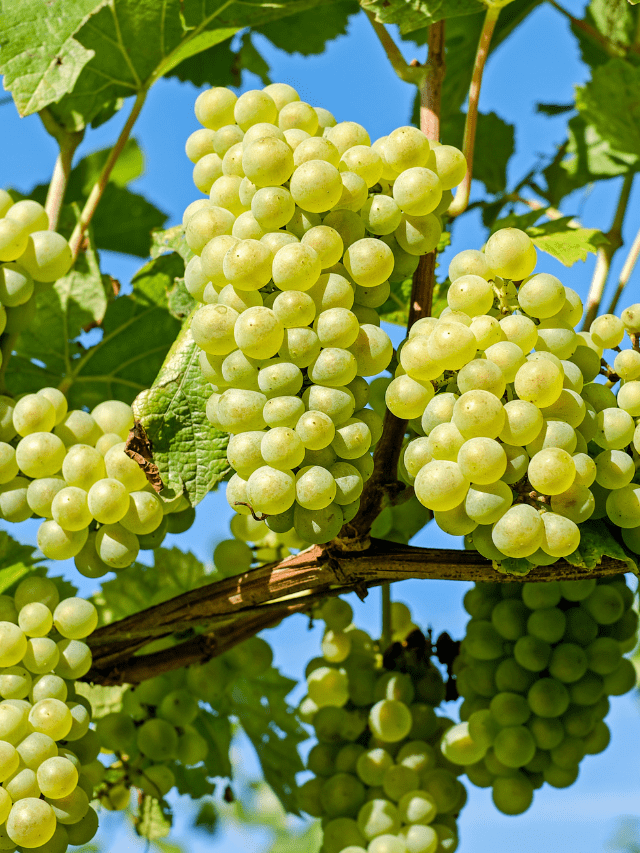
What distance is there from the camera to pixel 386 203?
32.4 inches

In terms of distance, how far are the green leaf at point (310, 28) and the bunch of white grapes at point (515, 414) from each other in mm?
1129

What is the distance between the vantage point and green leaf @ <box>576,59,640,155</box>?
4.60 ft

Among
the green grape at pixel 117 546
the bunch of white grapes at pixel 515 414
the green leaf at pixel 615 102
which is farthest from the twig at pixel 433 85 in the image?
the green grape at pixel 117 546

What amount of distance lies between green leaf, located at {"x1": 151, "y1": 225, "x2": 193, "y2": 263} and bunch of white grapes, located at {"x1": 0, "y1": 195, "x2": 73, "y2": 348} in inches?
→ 6.3

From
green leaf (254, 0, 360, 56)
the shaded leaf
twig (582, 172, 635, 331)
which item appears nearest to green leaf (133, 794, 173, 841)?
twig (582, 172, 635, 331)

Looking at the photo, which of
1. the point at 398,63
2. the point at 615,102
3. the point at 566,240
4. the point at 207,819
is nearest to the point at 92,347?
the point at 398,63

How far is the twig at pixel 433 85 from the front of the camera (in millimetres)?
999

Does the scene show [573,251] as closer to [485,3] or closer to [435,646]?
[485,3]

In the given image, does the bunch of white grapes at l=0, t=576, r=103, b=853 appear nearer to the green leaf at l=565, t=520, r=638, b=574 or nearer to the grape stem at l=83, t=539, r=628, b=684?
the grape stem at l=83, t=539, r=628, b=684

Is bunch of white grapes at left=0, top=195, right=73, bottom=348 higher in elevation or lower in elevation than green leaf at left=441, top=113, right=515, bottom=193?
lower

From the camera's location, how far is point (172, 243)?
3.91ft

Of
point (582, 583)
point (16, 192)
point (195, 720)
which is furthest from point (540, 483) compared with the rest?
point (16, 192)

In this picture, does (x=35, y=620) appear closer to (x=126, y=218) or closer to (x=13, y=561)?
(x=13, y=561)

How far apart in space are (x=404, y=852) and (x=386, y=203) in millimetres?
853
